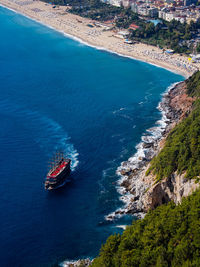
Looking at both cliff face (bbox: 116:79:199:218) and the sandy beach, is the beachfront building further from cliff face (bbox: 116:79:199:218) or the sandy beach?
cliff face (bbox: 116:79:199:218)

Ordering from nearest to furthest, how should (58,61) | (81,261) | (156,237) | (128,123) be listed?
(156,237) → (81,261) → (128,123) → (58,61)

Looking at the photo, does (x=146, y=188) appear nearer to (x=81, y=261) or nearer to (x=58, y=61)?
(x=81, y=261)

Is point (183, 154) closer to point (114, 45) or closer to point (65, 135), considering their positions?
point (65, 135)

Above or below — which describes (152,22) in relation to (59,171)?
above

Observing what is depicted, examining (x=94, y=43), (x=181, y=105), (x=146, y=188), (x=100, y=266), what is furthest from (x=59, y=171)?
(x=94, y=43)

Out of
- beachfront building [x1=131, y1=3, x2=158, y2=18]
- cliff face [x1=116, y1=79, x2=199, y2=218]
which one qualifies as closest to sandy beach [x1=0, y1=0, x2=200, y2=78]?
beachfront building [x1=131, y1=3, x2=158, y2=18]

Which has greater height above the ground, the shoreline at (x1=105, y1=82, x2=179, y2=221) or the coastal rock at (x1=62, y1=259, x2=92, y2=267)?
the shoreline at (x1=105, y1=82, x2=179, y2=221)
